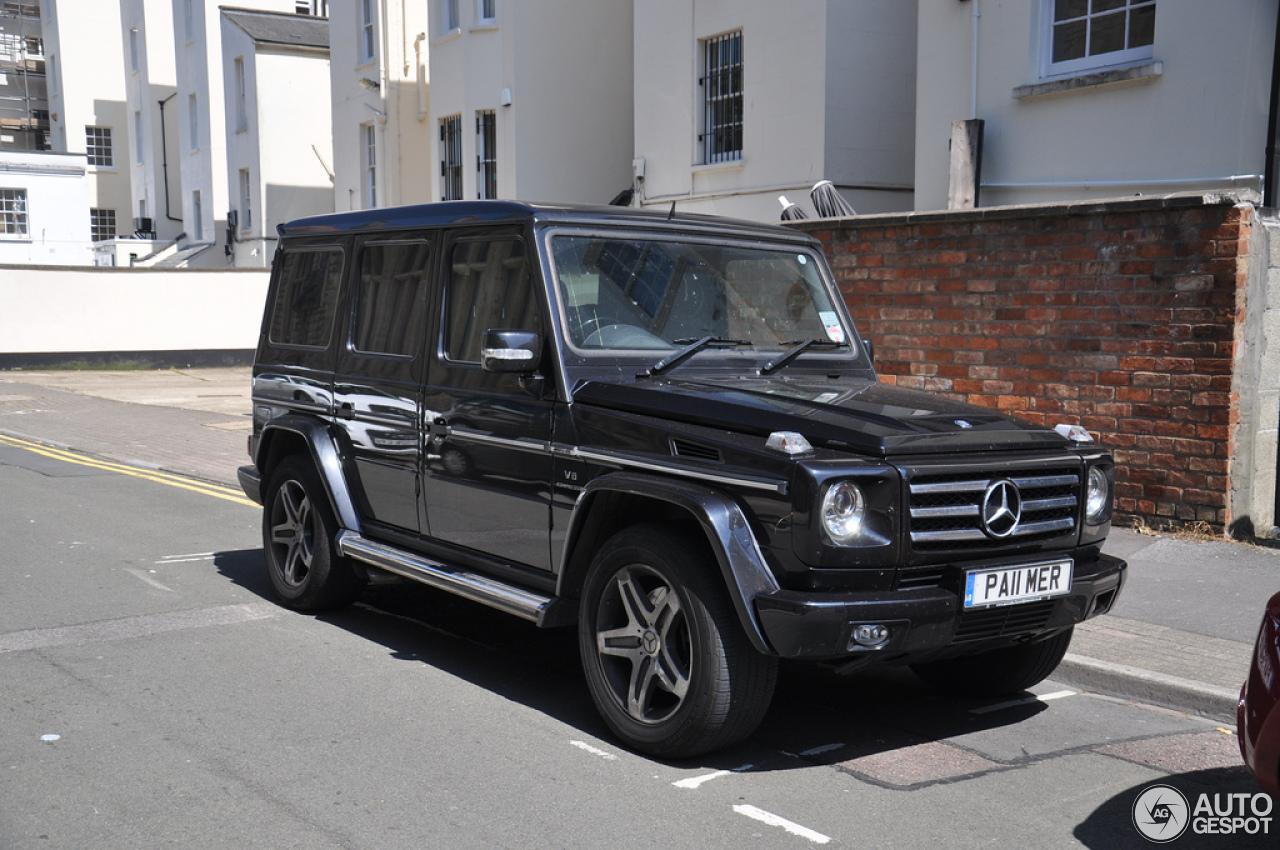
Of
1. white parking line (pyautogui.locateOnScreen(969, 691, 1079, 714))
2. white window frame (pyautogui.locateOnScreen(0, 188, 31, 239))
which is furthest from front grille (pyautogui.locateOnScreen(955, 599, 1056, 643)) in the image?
white window frame (pyautogui.locateOnScreen(0, 188, 31, 239))

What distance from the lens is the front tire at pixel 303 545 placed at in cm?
628

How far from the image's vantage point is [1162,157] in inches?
408

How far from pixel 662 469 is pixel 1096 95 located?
817 centimetres

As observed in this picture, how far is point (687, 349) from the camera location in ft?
16.6

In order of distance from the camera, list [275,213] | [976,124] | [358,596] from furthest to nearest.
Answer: [275,213] < [976,124] < [358,596]

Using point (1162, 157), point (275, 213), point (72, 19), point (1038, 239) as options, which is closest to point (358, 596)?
point (1038, 239)

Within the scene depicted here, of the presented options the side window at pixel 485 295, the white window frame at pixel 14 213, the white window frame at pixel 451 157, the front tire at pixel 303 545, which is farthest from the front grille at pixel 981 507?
the white window frame at pixel 14 213

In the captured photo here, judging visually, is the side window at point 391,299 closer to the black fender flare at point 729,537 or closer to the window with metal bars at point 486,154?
the black fender flare at point 729,537

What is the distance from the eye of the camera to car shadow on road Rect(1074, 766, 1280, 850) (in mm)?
3877

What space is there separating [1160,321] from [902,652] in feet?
15.5

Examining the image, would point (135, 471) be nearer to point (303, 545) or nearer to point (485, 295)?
point (303, 545)

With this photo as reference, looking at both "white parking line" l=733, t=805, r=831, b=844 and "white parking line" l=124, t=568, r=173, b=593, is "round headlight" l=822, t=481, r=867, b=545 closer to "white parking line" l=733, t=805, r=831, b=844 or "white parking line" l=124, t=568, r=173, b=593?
"white parking line" l=733, t=805, r=831, b=844

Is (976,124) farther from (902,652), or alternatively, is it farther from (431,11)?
(431,11)

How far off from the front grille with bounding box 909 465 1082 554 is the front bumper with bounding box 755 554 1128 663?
0.63ft
